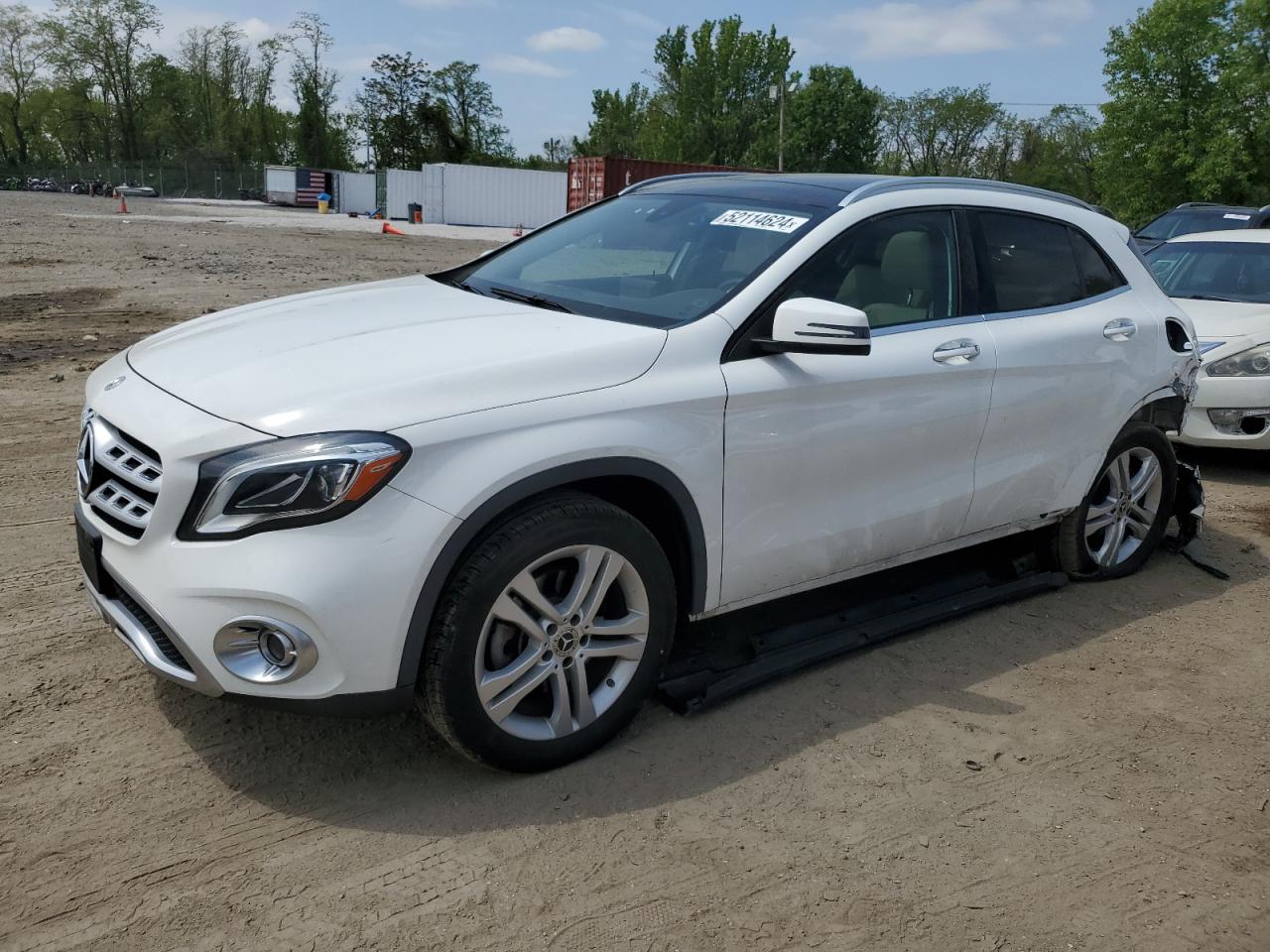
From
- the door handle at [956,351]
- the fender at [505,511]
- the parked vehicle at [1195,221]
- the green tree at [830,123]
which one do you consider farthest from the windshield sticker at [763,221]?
the green tree at [830,123]

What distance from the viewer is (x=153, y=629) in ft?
9.50

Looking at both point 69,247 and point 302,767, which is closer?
point 302,767

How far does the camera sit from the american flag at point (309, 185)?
61.1m

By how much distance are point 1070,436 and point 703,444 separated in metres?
2.09

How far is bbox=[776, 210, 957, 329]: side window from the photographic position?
3760 mm

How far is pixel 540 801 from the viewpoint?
3127 mm

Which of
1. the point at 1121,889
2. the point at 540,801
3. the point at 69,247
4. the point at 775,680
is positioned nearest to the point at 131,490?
the point at 540,801

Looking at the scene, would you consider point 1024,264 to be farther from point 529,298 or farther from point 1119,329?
point 529,298

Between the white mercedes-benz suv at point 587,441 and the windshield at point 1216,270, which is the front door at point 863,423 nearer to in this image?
the white mercedes-benz suv at point 587,441

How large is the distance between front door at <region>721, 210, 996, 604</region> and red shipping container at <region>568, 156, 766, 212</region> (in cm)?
3160

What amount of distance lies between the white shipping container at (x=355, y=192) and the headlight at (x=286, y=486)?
2225 inches

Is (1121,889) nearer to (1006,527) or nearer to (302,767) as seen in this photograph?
(1006,527)

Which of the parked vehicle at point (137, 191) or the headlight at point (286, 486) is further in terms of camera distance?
A: the parked vehicle at point (137, 191)

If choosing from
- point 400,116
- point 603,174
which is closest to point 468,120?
point 400,116
